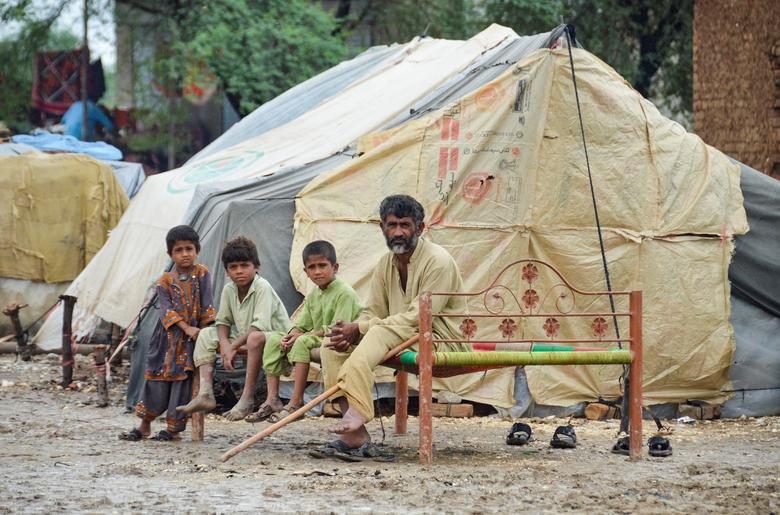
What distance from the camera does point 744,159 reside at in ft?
33.0

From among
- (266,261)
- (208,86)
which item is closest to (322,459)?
(266,261)

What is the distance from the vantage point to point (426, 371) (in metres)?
6.00

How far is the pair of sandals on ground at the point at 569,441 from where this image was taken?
254 inches

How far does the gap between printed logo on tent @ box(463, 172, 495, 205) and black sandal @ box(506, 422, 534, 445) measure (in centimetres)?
182

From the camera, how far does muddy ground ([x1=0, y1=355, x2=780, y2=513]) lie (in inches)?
197

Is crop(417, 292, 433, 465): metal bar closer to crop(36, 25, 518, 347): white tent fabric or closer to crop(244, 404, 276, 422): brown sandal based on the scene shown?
crop(244, 404, 276, 422): brown sandal

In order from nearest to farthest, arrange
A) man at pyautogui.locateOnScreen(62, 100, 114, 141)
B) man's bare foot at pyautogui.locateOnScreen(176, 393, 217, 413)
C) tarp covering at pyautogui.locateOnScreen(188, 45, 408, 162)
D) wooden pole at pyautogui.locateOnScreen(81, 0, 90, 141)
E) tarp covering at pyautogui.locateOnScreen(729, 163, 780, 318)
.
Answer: man's bare foot at pyautogui.locateOnScreen(176, 393, 217, 413)
tarp covering at pyautogui.locateOnScreen(729, 163, 780, 318)
tarp covering at pyautogui.locateOnScreen(188, 45, 408, 162)
wooden pole at pyautogui.locateOnScreen(81, 0, 90, 141)
man at pyautogui.locateOnScreen(62, 100, 114, 141)

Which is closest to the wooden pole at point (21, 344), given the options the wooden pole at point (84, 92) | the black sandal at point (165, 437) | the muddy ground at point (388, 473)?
the muddy ground at point (388, 473)

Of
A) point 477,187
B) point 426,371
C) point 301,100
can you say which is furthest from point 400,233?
point 301,100

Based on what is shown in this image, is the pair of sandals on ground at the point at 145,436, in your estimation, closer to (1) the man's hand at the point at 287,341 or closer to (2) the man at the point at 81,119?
(1) the man's hand at the point at 287,341

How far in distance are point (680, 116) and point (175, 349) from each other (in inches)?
527

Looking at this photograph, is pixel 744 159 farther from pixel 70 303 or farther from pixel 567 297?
pixel 70 303

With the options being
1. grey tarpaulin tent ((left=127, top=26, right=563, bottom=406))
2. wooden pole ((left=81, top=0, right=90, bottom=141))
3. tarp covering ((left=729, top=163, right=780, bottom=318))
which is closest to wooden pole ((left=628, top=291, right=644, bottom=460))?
tarp covering ((left=729, top=163, right=780, bottom=318))

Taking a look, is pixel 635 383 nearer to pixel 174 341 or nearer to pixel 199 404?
pixel 199 404
